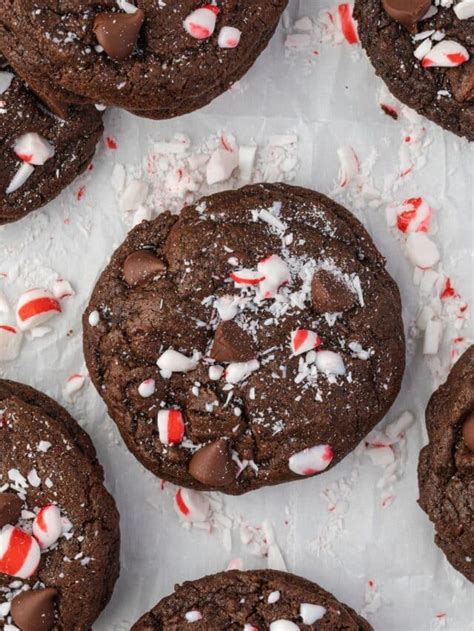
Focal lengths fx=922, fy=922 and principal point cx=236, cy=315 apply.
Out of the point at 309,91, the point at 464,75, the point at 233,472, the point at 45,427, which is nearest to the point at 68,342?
the point at 45,427

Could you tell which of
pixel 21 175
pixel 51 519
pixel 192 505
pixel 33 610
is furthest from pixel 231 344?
pixel 33 610

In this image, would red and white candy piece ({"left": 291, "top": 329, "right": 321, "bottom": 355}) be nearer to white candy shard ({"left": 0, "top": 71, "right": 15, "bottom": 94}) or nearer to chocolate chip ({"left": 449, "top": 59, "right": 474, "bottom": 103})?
Answer: chocolate chip ({"left": 449, "top": 59, "right": 474, "bottom": 103})

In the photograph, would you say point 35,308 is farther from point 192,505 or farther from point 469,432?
point 469,432

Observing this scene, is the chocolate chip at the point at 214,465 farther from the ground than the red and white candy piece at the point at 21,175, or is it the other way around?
the red and white candy piece at the point at 21,175

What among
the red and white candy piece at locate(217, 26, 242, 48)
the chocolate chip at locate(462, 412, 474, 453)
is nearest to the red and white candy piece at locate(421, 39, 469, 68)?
the red and white candy piece at locate(217, 26, 242, 48)

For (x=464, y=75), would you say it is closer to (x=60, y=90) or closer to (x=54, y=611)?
(x=60, y=90)

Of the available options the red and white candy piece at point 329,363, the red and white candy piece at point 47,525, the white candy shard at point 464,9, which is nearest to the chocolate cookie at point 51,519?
the red and white candy piece at point 47,525

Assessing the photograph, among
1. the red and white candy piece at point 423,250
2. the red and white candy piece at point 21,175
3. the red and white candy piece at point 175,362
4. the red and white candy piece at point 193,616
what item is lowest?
the red and white candy piece at point 193,616

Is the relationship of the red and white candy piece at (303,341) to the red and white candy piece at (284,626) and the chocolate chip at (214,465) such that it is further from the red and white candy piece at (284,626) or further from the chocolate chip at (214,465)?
the red and white candy piece at (284,626)
